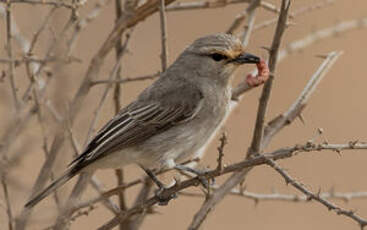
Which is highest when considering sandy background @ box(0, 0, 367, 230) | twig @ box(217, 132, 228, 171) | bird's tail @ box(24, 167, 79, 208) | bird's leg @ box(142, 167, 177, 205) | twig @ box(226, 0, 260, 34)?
twig @ box(226, 0, 260, 34)

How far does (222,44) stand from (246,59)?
0.21m

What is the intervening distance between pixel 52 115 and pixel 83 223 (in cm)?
504

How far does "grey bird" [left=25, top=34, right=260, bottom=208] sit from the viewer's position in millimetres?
4996

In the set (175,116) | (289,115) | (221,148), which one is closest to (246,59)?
(289,115)

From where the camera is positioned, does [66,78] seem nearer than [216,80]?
Yes

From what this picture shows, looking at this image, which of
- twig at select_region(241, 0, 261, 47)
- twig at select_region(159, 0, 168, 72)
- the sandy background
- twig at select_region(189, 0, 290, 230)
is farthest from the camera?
the sandy background

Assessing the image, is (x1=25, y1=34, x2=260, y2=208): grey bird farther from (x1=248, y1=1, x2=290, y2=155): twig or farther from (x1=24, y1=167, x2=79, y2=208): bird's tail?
(x1=248, y1=1, x2=290, y2=155): twig

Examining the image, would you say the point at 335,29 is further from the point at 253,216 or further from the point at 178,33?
the point at 178,33

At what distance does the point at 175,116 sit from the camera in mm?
5207

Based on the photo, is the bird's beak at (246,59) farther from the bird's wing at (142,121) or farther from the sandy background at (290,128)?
the sandy background at (290,128)

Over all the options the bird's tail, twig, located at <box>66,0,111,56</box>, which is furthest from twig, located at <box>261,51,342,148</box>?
twig, located at <box>66,0,111,56</box>

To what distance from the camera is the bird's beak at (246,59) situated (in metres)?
4.90

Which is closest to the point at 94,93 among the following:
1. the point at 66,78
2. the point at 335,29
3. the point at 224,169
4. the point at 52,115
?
the point at 52,115

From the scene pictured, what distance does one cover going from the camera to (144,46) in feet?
16.1
